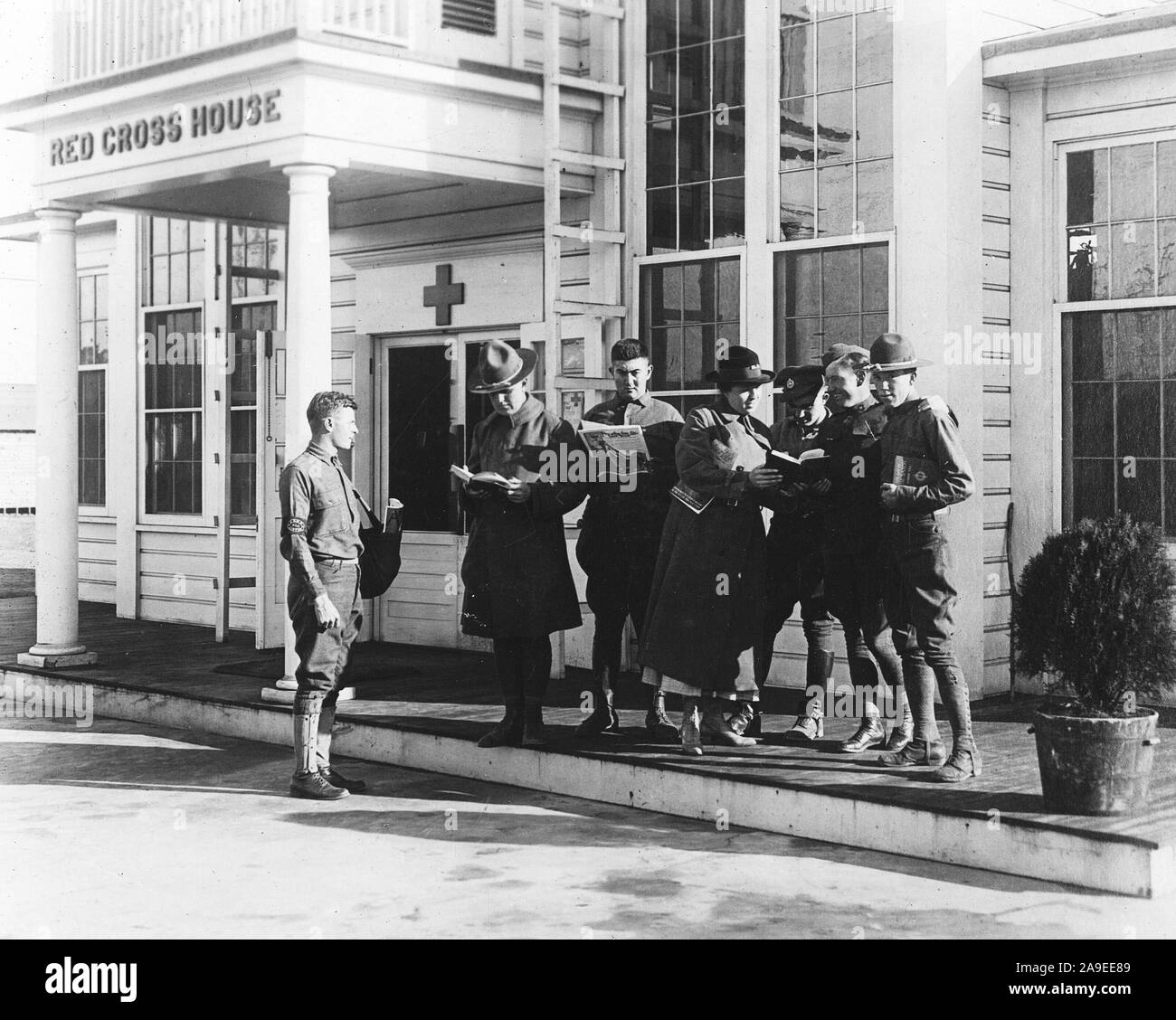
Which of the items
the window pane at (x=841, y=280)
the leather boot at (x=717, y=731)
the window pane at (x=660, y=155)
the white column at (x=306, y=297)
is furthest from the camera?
the window pane at (x=660, y=155)

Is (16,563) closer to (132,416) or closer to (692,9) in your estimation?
(132,416)

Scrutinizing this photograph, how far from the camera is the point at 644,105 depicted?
11.1 meters

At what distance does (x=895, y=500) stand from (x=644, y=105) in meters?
4.76

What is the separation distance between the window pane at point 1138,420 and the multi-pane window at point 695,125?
264cm

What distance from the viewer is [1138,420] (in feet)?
30.7

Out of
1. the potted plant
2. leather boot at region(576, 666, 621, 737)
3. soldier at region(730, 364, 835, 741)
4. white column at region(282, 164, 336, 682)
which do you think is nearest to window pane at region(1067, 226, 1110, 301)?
soldier at region(730, 364, 835, 741)

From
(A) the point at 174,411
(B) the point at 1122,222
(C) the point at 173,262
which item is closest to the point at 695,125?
(B) the point at 1122,222

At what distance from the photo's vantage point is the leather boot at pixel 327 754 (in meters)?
8.15

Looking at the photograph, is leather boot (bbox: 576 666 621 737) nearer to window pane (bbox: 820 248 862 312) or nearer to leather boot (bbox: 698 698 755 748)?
leather boot (bbox: 698 698 755 748)

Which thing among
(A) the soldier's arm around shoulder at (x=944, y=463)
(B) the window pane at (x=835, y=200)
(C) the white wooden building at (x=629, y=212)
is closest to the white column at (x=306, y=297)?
(C) the white wooden building at (x=629, y=212)

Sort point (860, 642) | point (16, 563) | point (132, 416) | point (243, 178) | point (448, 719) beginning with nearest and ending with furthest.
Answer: point (860, 642) → point (448, 719) → point (243, 178) → point (132, 416) → point (16, 563)

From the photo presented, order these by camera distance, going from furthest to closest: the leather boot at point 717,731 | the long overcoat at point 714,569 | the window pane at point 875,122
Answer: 1. the window pane at point 875,122
2. the leather boot at point 717,731
3. the long overcoat at point 714,569

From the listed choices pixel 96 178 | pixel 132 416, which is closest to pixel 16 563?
pixel 132 416

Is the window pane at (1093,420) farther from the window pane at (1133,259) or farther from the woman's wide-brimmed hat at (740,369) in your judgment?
the woman's wide-brimmed hat at (740,369)
